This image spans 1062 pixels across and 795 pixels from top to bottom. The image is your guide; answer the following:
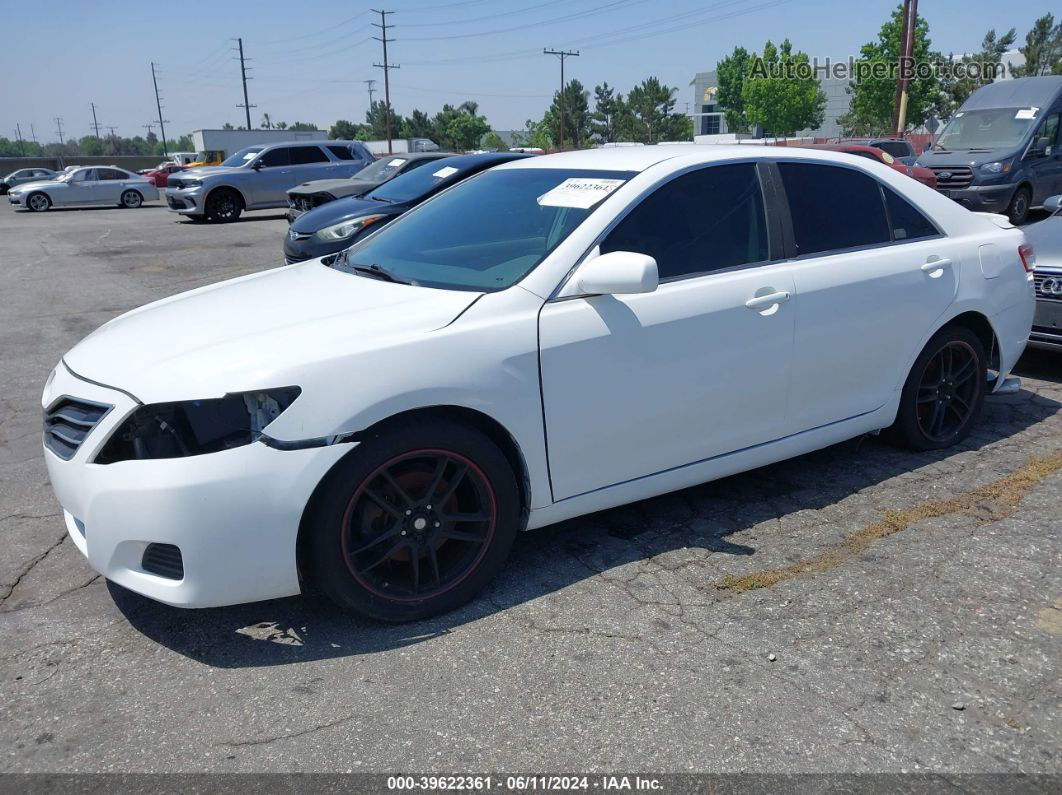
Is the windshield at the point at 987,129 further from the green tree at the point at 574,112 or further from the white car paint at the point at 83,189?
the green tree at the point at 574,112

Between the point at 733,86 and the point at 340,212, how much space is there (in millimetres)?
101270

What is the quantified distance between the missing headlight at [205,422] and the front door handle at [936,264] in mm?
3188

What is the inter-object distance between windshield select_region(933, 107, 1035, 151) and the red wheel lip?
14627mm

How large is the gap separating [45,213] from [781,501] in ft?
93.2

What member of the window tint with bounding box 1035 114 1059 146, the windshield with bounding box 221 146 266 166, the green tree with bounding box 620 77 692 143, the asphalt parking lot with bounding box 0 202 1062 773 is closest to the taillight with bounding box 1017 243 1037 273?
the asphalt parking lot with bounding box 0 202 1062 773

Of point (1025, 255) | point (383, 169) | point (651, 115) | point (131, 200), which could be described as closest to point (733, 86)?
point (651, 115)

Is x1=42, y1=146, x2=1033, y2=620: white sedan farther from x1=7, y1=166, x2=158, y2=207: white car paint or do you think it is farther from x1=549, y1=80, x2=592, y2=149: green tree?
x1=549, y1=80, x2=592, y2=149: green tree

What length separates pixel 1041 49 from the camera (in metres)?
65.9

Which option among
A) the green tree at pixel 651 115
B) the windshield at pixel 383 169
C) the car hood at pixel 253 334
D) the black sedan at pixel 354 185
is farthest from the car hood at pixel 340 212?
the green tree at pixel 651 115

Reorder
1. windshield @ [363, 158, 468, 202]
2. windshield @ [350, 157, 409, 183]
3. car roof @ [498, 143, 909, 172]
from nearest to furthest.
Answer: car roof @ [498, 143, 909, 172]
windshield @ [363, 158, 468, 202]
windshield @ [350, 157, 409, 183]

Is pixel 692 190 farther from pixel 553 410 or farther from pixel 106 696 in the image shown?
pixel 106 696

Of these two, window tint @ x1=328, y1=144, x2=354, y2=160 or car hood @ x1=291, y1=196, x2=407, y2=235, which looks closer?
car hood @ x1=291, y1=196, x2=407, y2=235

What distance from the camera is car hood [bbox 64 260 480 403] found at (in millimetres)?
2768

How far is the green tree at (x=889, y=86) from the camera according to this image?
54094 mm
